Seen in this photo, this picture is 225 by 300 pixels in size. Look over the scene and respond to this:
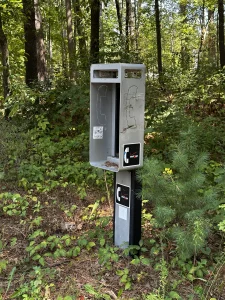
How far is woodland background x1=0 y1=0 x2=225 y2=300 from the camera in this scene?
287cm

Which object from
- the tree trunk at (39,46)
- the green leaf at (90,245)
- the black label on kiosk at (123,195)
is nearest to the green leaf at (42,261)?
the green leaf at (90,245)

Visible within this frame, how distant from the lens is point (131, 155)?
304 centimetres

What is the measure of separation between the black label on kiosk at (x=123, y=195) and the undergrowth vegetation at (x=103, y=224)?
169mm

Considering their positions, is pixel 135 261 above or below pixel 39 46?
below

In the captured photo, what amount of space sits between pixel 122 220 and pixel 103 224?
49 centimetres

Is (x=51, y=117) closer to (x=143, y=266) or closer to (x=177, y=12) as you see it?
(x=143, y=266)

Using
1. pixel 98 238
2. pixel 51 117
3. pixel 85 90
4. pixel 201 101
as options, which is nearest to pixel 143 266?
pixel 98 238

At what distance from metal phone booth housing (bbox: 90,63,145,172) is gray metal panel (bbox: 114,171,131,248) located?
0.15 metres

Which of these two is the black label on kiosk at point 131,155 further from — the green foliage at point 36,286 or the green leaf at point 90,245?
the green foliage at point 36,286

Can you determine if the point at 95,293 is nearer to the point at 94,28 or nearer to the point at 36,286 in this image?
the point at 36,286

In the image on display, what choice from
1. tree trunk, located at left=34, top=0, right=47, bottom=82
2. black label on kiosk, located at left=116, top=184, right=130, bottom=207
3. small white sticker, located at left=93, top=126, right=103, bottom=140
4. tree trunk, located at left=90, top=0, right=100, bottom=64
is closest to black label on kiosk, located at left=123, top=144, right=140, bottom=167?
black label on kiosk, located at left=116, top=184, right=130, bottom=207

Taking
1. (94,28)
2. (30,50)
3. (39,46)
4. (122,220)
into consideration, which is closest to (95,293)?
(122,220)

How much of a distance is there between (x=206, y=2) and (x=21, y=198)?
45.6 feet

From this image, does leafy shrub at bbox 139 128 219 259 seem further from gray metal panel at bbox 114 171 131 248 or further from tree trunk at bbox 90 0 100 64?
tree trunk at bbox 90 0 100 64
